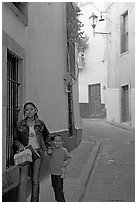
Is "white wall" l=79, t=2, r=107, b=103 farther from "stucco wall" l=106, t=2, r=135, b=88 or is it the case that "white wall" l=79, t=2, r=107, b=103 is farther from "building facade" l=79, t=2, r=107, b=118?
"stucco wall" l=106, t=2, r=135, b=88

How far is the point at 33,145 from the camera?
4.86m

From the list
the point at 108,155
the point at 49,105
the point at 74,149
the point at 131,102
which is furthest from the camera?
the point at 131,102

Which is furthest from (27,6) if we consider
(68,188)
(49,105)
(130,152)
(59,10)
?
(130,152)

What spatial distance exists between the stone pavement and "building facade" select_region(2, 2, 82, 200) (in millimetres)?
646

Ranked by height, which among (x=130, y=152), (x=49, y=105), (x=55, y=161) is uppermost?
(x=49, y=105)

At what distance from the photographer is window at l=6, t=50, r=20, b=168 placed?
18.9 ft

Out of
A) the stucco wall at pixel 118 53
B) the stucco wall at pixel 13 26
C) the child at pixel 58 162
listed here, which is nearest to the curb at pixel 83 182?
the child at pixel 58 162

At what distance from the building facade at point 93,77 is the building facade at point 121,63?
14.4 feet

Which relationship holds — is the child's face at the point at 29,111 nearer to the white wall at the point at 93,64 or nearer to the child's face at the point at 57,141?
the child's face at the point at 57,141

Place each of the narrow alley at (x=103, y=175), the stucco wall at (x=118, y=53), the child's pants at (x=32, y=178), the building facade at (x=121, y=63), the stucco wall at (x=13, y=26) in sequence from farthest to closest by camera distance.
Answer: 1. the stucco wall at (x=118, y=53)
2. the building facade at (x=121, y=63)
3. the narrow alley at (x=103, y=175)
4. the stucco wall at (x=13, y=26)
5. the child's pants at (x=32, y=178)

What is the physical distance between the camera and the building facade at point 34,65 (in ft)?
18.6

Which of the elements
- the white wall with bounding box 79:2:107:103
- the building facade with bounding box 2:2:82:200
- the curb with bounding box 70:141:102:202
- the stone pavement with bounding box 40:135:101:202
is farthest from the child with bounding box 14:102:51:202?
the white wall with bounding box 79:2:107:103

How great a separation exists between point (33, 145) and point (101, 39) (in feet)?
86.1

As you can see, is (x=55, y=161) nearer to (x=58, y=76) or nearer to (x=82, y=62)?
(x=58, y=76)
